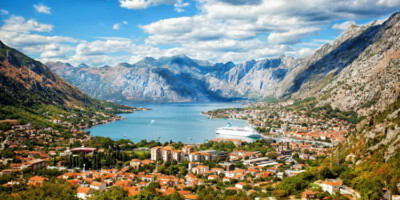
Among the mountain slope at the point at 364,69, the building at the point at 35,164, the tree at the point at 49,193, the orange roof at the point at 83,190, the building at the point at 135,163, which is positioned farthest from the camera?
the mountain slope at the point at 364,69

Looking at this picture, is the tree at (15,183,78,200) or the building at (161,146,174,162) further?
the building at (161,146,174,162)

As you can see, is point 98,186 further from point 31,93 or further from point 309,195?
point 31,93

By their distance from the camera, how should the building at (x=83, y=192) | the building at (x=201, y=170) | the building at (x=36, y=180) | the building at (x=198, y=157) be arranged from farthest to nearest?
the building at (x=198, y=157) < the building at (x=201, y=170) < the building at (x=36, y=180) < the building at (x=83, y=192)

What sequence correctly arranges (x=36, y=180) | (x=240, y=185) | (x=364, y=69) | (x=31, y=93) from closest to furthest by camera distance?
1. (x=240, y=185)
2. (x=36, y=180)
3. (x=31, y=93)
4. (x=364, y=69)

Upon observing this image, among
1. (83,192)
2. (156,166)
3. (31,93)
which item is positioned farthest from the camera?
(31,93)

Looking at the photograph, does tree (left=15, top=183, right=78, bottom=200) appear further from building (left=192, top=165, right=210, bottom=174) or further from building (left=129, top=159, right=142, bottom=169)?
building (left=192, top=165, right=210, bottom=174)

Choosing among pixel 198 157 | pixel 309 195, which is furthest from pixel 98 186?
pixel 309 195

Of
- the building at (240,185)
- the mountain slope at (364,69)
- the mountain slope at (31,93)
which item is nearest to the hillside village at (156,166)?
the building at (240,185)

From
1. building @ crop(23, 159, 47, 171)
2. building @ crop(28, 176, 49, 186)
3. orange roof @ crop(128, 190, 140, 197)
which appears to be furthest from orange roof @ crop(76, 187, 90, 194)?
building @ crop(23, 159, 47, 171)

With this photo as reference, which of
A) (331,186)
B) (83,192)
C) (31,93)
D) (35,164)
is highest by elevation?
(31,93)

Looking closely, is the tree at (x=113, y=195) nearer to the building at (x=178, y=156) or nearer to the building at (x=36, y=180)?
the building at (x=36, y=180)

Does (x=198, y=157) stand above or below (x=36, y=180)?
above
